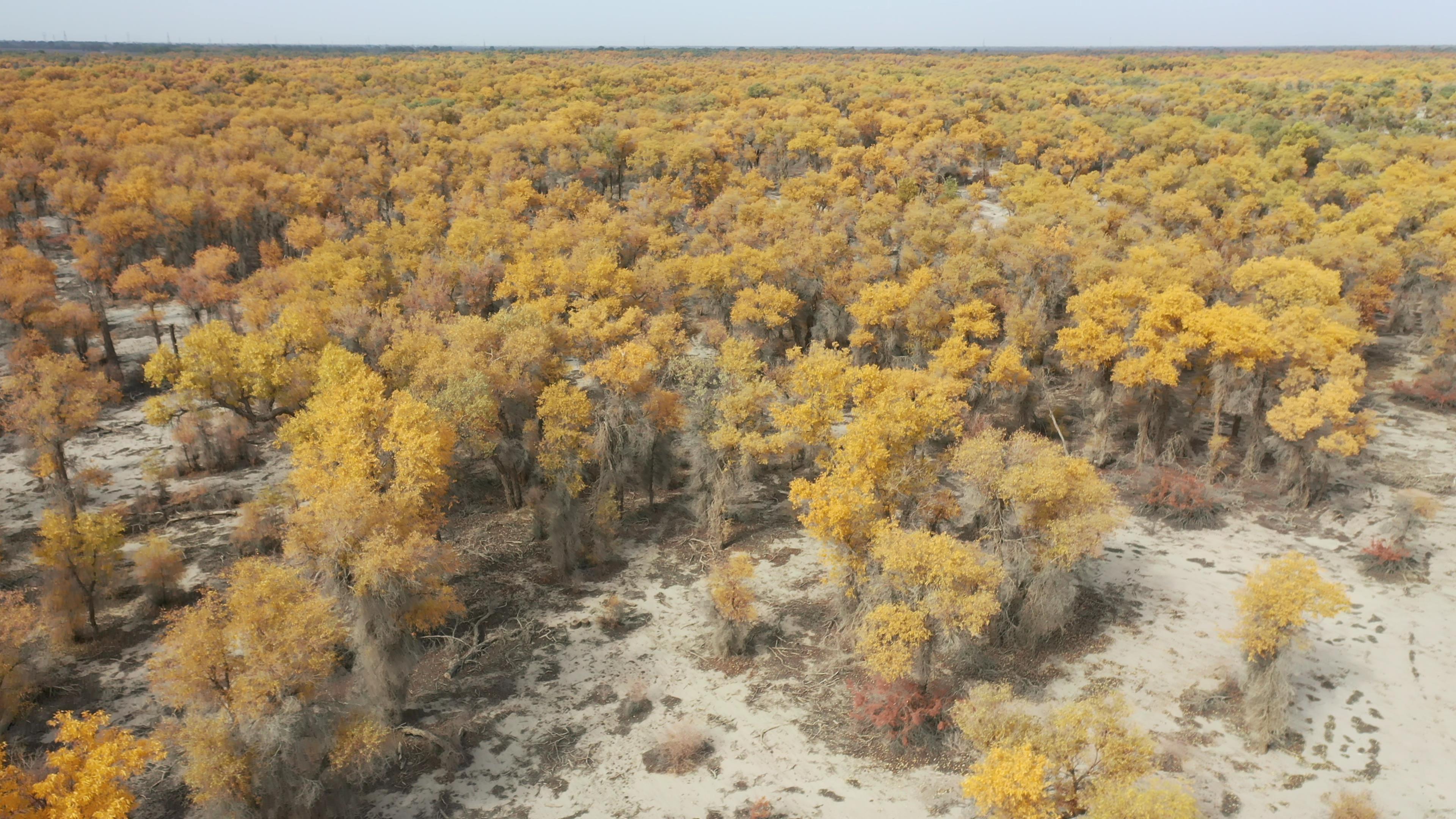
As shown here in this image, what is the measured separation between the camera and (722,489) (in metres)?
31.5

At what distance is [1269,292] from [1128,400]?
31.1ft

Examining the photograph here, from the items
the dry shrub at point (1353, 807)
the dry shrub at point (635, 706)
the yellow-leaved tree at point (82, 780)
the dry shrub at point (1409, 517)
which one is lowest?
the dry shrub at point (635, 706)

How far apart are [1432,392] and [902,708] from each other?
37244 mm

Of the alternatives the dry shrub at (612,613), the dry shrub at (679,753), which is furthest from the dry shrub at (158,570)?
the dry shrub at (679,753)

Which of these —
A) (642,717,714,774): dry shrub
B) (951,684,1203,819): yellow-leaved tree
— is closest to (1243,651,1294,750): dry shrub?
(951,684,1203,819): yellow-leaved tree

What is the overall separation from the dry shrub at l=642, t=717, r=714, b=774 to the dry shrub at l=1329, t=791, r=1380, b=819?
15417mm

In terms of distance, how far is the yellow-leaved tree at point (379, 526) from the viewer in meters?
21.1

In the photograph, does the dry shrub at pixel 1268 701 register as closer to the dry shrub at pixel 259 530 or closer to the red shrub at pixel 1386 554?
the red shrub at pixel 1386 554

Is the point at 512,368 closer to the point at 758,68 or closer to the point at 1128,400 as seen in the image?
the point at 1128,400

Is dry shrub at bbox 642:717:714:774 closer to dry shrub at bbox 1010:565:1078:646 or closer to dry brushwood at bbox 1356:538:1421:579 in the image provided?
dry shrub at bbox 1010:565:1078:646

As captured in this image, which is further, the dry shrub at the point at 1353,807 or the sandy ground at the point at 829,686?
the sandy ground at the point at 829,686

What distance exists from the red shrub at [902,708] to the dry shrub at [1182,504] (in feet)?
52.2

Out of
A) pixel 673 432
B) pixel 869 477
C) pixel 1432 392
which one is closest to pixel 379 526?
pixel 869 477

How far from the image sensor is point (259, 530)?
30.3m
